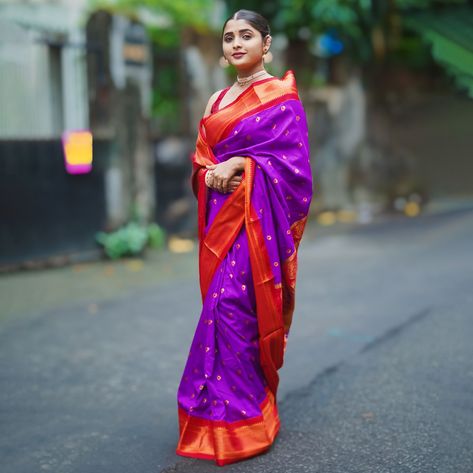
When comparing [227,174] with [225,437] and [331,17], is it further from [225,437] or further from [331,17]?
[331,17]

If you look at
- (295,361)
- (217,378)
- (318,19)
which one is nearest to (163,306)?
(295,361)

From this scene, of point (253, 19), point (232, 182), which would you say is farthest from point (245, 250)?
point (253, 19)

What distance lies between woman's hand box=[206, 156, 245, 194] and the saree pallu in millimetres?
35

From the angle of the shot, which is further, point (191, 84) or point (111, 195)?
point (191, 84)

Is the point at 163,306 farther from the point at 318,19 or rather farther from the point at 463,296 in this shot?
the point at 318,19

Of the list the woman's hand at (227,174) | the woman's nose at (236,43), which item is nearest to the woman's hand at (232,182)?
the woman's hand at (227,174)

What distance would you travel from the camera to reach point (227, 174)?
3318mm

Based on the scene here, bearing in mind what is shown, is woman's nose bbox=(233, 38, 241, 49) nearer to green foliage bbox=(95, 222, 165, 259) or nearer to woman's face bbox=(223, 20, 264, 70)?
woman's face bbox=(223, 20, 264, 70)

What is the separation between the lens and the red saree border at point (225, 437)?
A: 329 centimetres

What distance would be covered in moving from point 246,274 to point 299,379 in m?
1.49

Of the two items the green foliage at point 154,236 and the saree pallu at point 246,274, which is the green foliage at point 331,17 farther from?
the saree pallu at point 246,274

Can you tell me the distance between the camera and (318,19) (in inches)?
434

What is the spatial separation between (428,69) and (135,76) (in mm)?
7450

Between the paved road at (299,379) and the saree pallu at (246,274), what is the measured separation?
170mm
